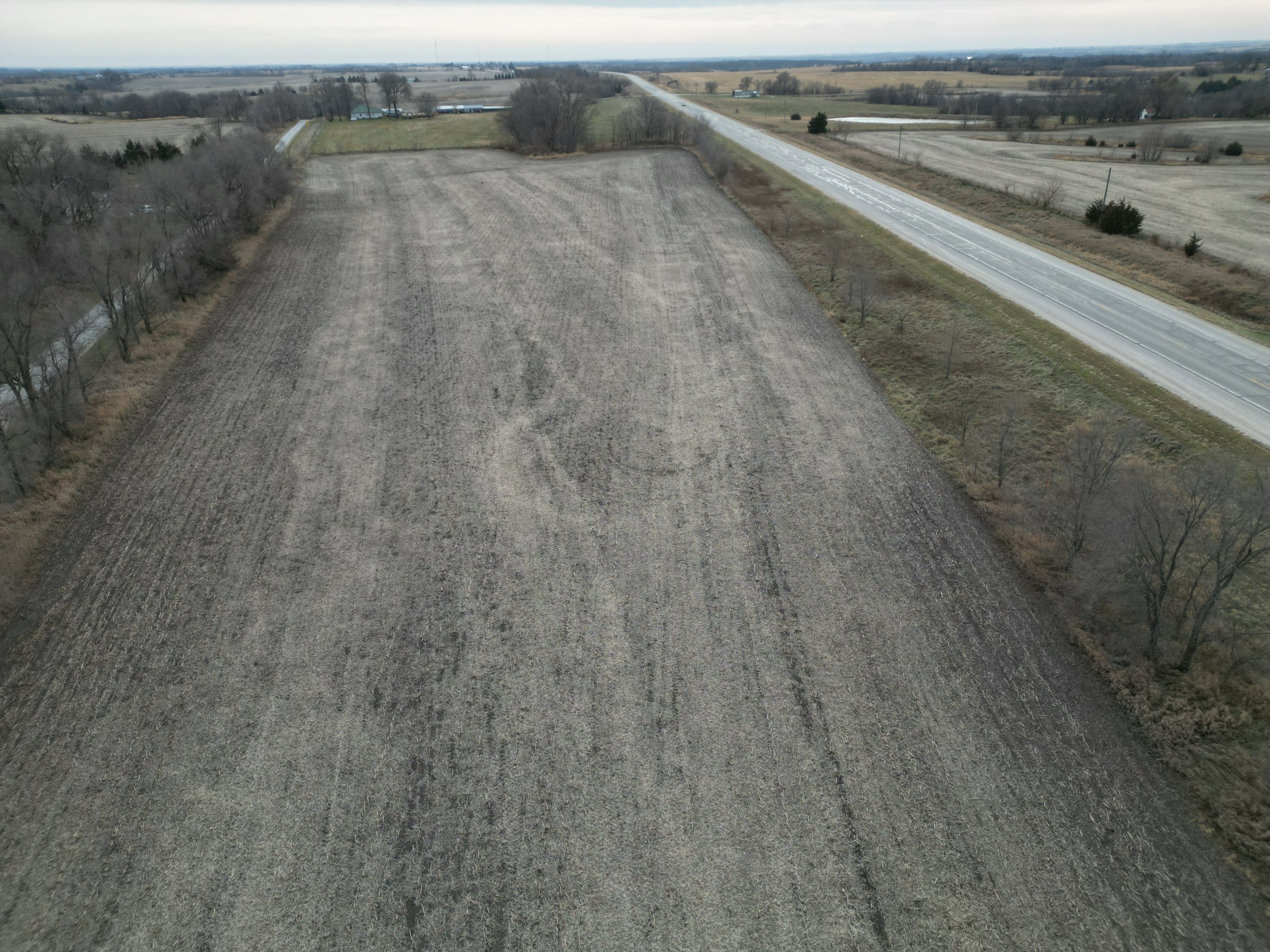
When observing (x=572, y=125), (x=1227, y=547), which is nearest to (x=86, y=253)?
(x=1227, y=547)

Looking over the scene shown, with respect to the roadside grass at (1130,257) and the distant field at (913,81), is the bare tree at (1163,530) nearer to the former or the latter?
the roadside grass at (1130,257)

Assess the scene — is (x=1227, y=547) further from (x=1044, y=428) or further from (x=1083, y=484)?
(x=1044, y=428)

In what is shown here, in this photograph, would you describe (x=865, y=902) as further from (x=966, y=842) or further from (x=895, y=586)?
(x=895, y=586)

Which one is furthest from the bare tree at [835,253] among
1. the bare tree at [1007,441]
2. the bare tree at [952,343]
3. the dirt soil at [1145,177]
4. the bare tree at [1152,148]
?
the bare tree at [1152,148]

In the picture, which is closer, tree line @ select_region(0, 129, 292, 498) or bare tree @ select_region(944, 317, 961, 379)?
tree line @ select_region(0, 129, 292, 498)

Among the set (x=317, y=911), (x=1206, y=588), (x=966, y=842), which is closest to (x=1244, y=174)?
(x=1206, y=588)

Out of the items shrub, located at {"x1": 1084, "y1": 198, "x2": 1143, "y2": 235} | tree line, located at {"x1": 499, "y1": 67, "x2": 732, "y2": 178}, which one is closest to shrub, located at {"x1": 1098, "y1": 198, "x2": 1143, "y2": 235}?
shrub, located at {"x1": 1084, "y1": 198, "x2": 1143, "y2": 235}

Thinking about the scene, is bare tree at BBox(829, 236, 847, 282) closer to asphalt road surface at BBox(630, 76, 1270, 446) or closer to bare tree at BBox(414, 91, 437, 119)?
asphalt road surface at BBox(630, 76, 1270, 446)
